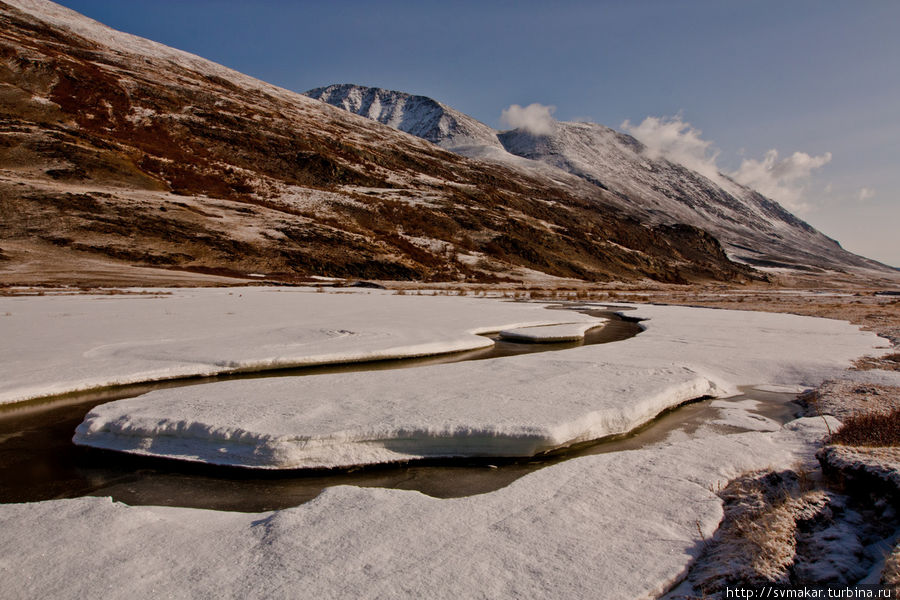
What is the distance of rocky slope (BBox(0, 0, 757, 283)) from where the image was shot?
50.8 metres

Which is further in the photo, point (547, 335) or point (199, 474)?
point (547, 335)

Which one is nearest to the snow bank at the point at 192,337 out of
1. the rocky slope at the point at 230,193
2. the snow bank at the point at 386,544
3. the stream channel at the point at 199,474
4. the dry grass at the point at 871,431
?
the stream channel at the point at 199,474

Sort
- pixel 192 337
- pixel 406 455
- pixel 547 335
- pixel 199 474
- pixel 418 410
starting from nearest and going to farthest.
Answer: pixel 199 474
pixel 406 455
pixel 418 410
pixel 192 337
pixel 547 335

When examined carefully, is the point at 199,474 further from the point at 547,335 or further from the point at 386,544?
the point at 547,335

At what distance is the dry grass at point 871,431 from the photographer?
616 cm

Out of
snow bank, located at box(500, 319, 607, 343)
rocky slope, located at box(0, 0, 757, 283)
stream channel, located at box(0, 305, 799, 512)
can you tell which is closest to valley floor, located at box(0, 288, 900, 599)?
stream channel, located at box(0, 305, 799, 512)

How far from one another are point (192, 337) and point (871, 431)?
1507 cm

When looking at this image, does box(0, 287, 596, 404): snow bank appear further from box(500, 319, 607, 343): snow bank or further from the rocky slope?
the rocky slope

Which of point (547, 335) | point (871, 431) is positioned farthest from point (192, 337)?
point (871, 431)

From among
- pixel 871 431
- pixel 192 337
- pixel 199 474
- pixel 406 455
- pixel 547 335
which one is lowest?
pixel 192 337

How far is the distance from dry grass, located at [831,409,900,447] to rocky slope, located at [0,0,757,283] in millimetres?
44800

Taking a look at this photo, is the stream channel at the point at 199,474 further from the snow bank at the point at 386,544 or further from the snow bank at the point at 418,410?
the snow bank at the point at 386,544

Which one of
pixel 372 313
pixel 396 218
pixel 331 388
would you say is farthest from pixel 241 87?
pixel 331 388

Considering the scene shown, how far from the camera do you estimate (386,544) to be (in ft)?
13.8
